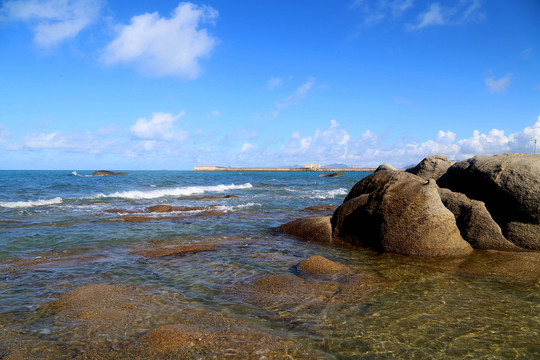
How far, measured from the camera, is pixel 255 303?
209 inches

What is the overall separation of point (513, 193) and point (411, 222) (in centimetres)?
268

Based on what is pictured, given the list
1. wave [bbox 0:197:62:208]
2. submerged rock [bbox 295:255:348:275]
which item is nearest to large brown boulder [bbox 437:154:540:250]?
submerged rock [bbox 295:255:348:275]

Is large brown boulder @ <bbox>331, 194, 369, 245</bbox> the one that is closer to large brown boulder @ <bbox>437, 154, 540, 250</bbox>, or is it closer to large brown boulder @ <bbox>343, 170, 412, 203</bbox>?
large brown boulder @ <bbox>343, 170, 412, 203</bbox>

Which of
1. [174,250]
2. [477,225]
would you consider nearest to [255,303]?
[174,250]

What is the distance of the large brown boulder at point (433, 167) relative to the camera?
14.5 m

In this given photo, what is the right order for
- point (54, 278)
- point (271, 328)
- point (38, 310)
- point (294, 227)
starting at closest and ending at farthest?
point (271, 328), point (38, 310), point (54, 278), point (294, 227)

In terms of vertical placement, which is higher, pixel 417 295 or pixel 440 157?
pixel 440 157

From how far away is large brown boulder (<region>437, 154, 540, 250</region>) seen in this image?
8406 mm

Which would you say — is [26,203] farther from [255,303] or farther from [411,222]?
[411,222]

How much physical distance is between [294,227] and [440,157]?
324 inches

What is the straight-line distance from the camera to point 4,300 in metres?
5.41

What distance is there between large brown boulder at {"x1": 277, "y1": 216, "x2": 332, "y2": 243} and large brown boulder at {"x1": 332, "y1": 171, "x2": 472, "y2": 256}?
1229 mm

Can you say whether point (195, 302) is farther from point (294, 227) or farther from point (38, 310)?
point (294, 227)

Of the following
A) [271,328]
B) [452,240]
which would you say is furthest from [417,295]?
[452,240]
